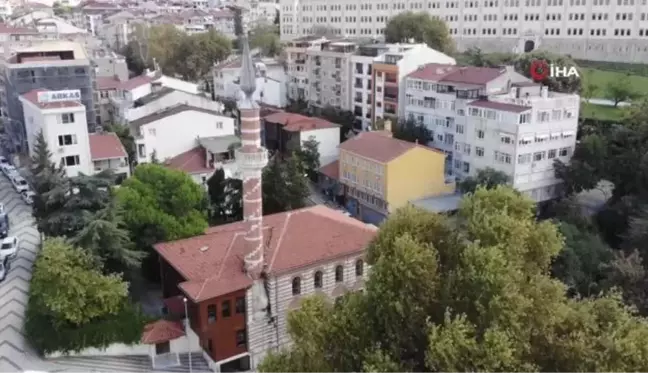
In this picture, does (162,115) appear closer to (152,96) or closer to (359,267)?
(152,96)

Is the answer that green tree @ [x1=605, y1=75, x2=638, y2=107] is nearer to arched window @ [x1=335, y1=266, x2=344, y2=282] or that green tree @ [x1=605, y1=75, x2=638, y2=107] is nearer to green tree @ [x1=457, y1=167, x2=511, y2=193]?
green tree @ [x1=457, y1=167, x2=511, y2=193]

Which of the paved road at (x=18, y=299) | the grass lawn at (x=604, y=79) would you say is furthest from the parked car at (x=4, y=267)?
the grass lawn at (x=604, y=79)

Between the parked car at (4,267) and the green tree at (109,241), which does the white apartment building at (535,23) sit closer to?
the green tree at (109,241)

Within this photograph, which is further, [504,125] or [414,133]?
[414,133]

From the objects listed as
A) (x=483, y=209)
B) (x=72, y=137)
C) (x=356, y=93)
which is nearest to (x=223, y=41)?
(x=356, y=93)

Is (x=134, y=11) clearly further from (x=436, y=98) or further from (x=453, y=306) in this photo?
(x=453, y=306)

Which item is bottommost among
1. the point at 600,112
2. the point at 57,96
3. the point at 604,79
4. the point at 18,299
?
the point at 18,299

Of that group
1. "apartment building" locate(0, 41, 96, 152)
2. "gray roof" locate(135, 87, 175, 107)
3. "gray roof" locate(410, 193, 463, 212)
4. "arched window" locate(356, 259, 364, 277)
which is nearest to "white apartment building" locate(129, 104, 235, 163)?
"gray roof" locate(135, 87, 175, 107)

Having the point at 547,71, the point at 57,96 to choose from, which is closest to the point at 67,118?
the point at 57,96
